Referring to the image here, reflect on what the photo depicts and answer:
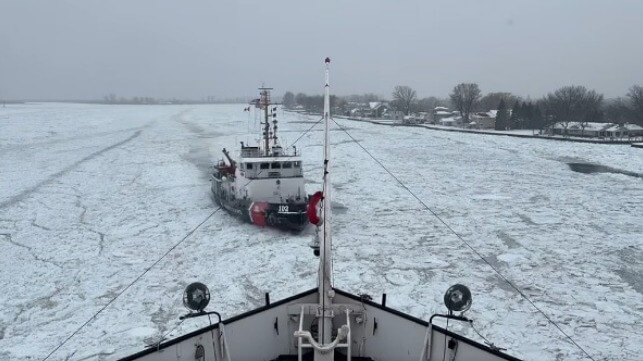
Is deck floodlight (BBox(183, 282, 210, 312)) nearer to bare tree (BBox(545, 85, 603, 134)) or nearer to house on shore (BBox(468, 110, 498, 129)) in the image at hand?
bare tree (BBox(545, 85, 603, 134))

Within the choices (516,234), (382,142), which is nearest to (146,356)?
(516,234)

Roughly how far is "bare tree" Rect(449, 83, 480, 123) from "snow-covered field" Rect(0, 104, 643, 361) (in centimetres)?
5380

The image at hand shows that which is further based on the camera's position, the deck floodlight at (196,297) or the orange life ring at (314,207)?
the deck floodlight at (196,297)

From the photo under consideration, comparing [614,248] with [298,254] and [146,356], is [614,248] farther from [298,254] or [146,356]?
[146,356]

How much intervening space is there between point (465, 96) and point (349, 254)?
75919 mm

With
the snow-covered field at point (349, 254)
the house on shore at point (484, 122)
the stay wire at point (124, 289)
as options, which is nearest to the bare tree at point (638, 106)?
the house on shore at point (484, 122)

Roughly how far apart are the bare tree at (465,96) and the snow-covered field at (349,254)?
177ft

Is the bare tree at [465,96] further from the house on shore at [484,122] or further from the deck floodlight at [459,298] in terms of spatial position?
the deck floodlight at [459,298]

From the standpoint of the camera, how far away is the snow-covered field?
9.45 m

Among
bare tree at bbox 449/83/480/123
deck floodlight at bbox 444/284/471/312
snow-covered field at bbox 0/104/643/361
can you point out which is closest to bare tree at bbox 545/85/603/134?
bare tree at bbox 449/83/480/123

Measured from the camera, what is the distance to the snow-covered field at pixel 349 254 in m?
9.45

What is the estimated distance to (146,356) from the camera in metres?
4.51

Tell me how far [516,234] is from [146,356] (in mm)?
14189

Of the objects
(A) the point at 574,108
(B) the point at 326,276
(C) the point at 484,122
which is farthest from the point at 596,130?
(B) the point at 326,276
